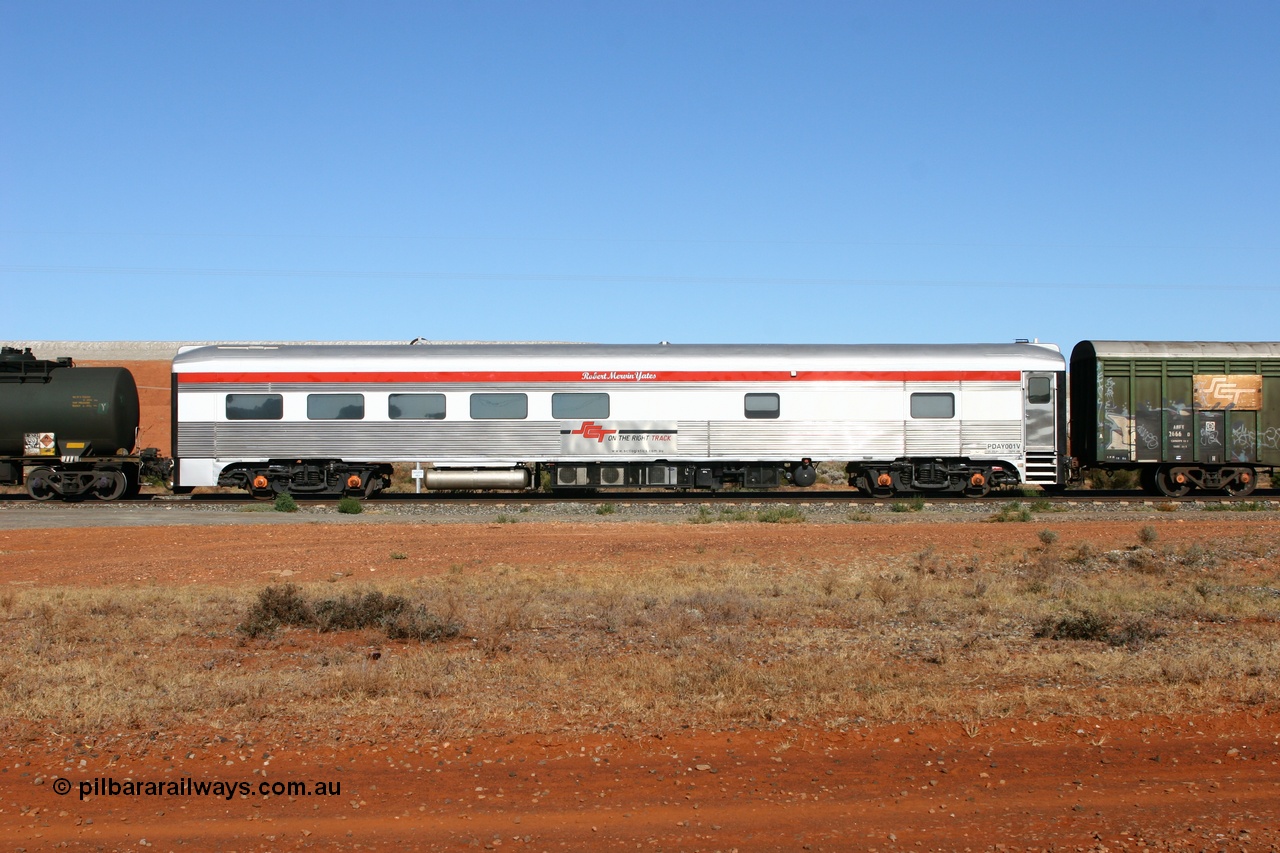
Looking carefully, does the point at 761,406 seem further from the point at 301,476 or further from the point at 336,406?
the point at 301,476

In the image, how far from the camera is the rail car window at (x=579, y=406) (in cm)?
2414

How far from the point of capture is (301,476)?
81.1 ft

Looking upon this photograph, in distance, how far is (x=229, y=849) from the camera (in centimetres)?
518

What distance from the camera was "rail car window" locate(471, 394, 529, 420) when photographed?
2406cm

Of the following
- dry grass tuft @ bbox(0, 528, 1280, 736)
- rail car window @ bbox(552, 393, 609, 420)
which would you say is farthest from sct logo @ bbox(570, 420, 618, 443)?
dry grass tuft @ bbox(0, 528, 1280, 736)

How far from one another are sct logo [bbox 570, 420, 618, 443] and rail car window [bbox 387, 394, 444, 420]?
317cm

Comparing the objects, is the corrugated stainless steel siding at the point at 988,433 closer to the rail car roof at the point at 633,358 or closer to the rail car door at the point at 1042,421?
the rail car door at the point at 1042,421

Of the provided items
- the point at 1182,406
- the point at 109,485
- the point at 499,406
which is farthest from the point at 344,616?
the point at 1182,406

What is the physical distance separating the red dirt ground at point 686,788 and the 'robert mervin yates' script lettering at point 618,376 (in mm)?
17355

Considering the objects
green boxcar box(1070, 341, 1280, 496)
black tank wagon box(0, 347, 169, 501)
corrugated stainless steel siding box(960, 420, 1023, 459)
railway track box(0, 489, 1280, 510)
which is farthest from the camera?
black tank wagon box(0, 347, 169, 501)

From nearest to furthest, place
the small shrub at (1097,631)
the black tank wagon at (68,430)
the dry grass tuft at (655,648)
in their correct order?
the dry grass tuft at (655,648) → the small shrub at (1097,631) → the black tank wagon at (68,430)

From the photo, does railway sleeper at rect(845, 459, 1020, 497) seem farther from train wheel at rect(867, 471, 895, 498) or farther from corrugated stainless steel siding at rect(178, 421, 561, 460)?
corrugated stainless steel siding at rect(178, 421, 561, 460)

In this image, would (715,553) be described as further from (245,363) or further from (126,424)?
(126,424)

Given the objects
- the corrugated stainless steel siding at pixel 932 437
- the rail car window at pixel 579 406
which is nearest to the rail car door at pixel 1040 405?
the corrugated stainless steel siding at pixel 932 437
